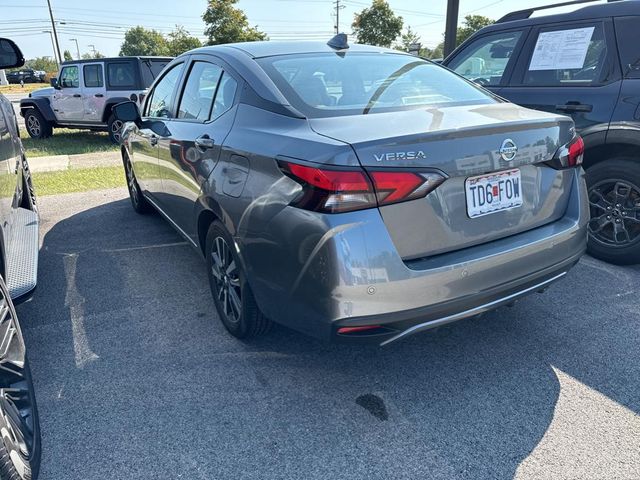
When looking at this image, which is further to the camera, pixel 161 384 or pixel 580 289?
pixel 580 289

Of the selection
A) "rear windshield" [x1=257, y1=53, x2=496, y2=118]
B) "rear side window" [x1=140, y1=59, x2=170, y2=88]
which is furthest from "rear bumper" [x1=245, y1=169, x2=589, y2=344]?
"rear side window" [x1=140, y1=59, x2=170, y2=88]

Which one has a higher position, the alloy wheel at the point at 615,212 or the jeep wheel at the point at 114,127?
the alloy wheel at the point at 615,212

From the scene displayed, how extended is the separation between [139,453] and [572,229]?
2.32 metres

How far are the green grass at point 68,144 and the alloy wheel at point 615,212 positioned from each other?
9380 mm

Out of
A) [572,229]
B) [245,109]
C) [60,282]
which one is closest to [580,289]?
[572,229]

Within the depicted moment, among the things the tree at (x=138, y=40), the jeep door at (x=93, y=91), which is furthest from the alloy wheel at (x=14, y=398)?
the tree at (x=138, y=40)

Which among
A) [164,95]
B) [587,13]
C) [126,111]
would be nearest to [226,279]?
[164,95]

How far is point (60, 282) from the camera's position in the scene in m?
3.89

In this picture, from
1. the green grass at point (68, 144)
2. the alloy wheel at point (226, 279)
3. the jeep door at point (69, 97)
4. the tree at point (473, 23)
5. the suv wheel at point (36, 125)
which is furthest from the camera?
the tree at point (473, 23)

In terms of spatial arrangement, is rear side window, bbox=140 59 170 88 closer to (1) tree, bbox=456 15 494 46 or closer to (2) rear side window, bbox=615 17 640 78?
(2) rear side window, bbox=615 17 640 78

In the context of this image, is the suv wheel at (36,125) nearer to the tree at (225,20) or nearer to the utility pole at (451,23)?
the utility pole at (451,23)

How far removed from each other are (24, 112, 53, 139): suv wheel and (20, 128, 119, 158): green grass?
0.14 m

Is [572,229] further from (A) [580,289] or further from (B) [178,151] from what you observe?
(B) [178,151]

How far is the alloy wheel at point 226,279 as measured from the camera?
281 centimetres
